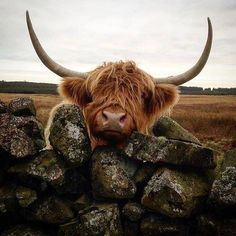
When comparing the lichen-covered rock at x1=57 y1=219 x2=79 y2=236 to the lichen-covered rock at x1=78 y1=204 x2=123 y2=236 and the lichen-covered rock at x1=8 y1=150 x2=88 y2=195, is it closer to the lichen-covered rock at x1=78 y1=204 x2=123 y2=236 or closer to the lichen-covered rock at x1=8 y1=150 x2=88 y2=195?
the lichen-covered rock at x1=78 y1=204 x2=123 y2=236

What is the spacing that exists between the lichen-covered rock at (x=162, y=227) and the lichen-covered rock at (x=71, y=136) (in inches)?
30.5

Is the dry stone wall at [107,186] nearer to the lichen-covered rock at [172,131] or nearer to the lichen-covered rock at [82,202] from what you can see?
the lichen-covered rock at [82,202]

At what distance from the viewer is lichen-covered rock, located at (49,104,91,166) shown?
10.5 ft

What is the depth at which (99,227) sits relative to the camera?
299 centimetres

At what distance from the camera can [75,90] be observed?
16.0ft

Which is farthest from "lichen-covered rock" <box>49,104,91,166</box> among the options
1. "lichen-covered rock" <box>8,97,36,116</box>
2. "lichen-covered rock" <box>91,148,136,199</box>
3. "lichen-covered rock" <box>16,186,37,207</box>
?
"lichen-covered rock" <box>8,97,36,116</box>

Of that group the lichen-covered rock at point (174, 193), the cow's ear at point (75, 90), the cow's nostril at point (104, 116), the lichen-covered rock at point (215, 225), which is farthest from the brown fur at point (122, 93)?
the lichen-covered rock at point (215, 225)

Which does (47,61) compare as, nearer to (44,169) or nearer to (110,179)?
(44,169)

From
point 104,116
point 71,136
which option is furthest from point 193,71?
point 71,136

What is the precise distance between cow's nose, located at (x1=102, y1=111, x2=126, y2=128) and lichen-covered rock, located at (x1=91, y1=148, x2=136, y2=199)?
384 millimetres

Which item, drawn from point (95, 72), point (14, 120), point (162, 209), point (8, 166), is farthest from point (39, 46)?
point (162, 209)

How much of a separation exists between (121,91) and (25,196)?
6.01 ft

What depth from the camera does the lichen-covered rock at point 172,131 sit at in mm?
3932

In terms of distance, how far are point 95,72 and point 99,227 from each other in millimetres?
2399
